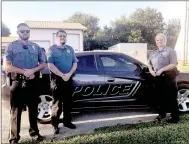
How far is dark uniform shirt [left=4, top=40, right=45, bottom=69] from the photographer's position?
3.59 metres

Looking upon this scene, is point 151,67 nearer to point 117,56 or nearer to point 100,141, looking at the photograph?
point 117,56

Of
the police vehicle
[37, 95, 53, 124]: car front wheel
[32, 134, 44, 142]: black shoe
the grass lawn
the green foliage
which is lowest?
[32, 134, 44, 142]: black shoe

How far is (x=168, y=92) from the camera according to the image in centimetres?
459

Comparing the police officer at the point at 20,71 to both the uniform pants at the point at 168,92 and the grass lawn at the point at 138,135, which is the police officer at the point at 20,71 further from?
the uniform pants at the point at 168,92

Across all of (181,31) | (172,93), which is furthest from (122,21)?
(172,93)

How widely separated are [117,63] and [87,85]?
775mm

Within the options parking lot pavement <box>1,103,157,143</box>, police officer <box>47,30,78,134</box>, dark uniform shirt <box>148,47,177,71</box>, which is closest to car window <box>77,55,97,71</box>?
police officer <box>47,30,78,134</box>

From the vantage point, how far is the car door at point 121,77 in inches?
192

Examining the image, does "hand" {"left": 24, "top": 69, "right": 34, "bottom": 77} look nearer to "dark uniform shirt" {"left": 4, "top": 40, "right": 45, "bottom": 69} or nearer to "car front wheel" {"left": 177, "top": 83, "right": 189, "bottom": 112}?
"dark uniform shirt" {"left": 4, "top": 40, "right": 45, "bottom": 69}

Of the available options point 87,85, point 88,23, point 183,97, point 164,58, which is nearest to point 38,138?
point 87,85

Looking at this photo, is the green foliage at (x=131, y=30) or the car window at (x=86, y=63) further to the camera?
the green foliage at (x=131, y=30)

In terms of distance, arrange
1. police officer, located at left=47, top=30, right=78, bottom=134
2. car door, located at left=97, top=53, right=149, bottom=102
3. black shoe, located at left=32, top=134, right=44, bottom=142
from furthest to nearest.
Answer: car door, located at left=97, top=53, right=149, bottom=102, police officer, located at left=47, top=30, right=78, bottom=134, black shoe, located at left=32, top=134, right=44, bottom=142

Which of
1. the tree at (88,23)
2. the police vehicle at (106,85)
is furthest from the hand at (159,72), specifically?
the tree at (88,23)

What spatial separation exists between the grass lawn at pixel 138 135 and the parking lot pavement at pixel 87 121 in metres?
0.35
